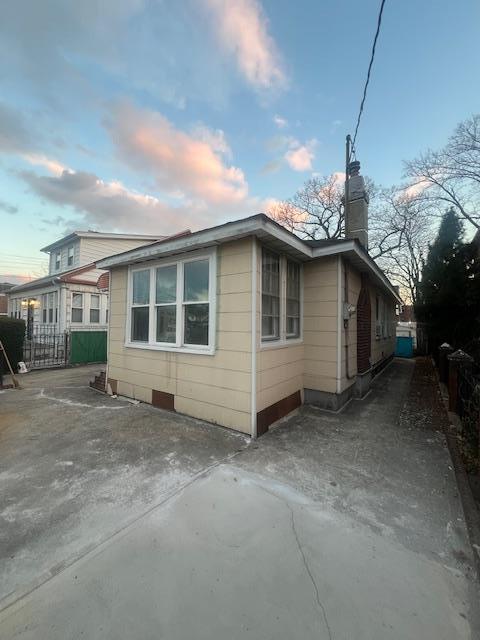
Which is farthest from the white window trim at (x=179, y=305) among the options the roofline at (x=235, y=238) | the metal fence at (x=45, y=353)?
the metal fence at (x=45, y=353)

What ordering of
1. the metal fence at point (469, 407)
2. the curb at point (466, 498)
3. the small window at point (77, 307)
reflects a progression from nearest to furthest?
the curb at point (466, 498) → the metal fence at point (469, 407) → the small window at point (77, 307)

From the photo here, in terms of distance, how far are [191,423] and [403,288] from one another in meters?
25.4

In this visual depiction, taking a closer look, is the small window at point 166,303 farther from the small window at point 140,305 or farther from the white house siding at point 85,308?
the white house siding at point 85,308

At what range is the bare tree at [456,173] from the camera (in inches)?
440

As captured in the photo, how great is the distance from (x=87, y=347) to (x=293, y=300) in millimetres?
9672

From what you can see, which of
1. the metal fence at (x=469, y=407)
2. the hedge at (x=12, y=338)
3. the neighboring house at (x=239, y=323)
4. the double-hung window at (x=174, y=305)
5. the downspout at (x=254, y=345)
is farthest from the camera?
the hedge at (x=12, y=338)

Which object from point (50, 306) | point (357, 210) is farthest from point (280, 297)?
point (50, 306)

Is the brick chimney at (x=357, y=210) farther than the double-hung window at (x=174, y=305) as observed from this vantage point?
Yes

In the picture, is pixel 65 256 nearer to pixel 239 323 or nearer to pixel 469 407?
pixel 239 323

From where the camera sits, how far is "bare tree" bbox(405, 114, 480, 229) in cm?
A: 1119

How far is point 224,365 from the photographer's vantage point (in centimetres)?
420

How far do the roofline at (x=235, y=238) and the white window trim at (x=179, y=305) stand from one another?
0.15 metres

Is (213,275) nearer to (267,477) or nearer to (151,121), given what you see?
(267,477)

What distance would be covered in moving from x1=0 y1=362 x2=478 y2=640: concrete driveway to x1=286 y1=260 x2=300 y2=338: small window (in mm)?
2045
